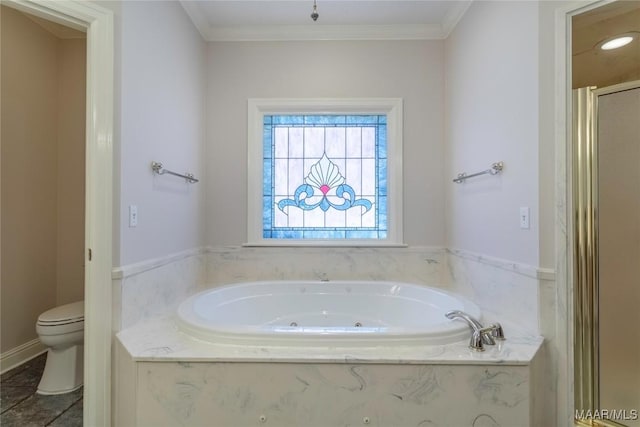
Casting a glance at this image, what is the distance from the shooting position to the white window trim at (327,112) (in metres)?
2.43

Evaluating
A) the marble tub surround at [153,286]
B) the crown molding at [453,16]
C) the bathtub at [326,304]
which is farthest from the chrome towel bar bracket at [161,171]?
the crown molding at [453,16]

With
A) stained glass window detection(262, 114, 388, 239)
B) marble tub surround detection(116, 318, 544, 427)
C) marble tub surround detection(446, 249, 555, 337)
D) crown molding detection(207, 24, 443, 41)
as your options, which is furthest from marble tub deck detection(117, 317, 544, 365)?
crown molding detection(207, 24, 443, 41)

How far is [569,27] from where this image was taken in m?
1.39

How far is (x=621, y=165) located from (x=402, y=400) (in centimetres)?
172

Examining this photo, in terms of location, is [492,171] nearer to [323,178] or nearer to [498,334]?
[498,334]

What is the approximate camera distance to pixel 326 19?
2299mm

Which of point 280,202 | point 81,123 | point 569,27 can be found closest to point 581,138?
point 569,27

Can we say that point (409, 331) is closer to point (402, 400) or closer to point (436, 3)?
point (402, 400)

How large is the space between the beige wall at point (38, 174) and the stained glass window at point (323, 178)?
1.54 metres

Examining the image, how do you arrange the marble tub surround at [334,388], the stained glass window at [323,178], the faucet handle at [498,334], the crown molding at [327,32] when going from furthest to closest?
1. the stained glass window at [323,178]
2. the crown molding at [327,32]
3. the faucet handle at [498,334]
4. the marble tub surround at [334,388]

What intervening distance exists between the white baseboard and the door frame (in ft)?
3.96

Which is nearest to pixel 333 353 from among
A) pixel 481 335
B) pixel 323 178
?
pixel 481 335

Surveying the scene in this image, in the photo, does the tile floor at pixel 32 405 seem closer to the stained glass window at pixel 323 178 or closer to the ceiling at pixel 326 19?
the stained glass window at pixel 323 178

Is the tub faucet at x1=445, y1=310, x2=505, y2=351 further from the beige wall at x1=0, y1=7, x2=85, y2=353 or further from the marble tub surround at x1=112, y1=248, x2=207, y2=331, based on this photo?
the beige wall at x1=0, y1=7, x2=85, y2=353
